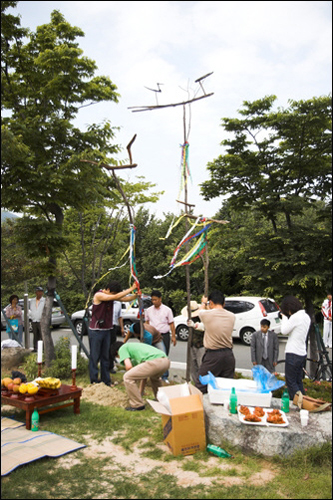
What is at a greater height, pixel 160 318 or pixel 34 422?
pixel 160 318

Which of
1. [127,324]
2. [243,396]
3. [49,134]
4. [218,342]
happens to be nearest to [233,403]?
[243,396]

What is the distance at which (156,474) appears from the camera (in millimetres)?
4312

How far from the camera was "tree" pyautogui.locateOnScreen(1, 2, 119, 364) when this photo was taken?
8430 mm

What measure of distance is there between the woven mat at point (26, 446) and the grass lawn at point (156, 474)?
0.08 m

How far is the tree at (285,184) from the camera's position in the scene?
25.2 feet

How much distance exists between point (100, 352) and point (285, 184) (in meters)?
4.58

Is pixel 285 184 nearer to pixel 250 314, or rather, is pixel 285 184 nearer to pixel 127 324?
pixel 250 314

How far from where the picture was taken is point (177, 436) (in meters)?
4.71

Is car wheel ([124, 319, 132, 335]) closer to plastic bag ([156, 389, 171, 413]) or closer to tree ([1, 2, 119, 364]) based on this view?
tree ([1, 2, 119, 364])

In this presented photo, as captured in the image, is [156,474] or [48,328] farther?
[48,328]

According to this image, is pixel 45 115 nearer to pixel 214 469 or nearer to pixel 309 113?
pixel 309 113

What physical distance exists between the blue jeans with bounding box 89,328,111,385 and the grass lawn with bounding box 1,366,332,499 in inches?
84.7

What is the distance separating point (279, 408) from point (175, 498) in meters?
2.01

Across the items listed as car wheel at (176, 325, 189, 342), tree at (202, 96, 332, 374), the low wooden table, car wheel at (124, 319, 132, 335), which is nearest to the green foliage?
tree at (202, 96, 332, 374)
